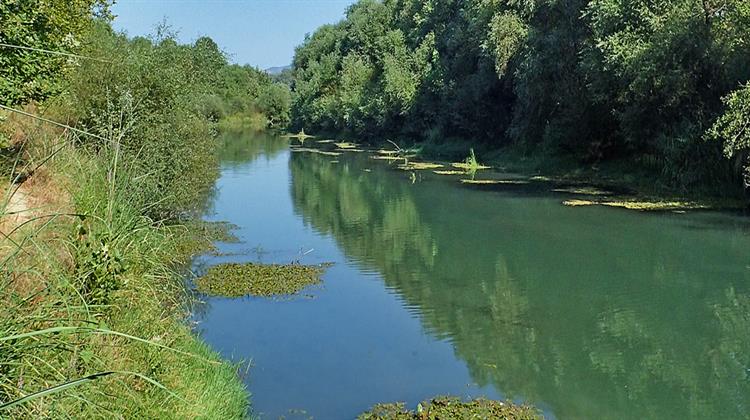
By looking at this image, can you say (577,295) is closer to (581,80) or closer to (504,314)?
(504,314)

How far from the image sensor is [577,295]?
12141mm

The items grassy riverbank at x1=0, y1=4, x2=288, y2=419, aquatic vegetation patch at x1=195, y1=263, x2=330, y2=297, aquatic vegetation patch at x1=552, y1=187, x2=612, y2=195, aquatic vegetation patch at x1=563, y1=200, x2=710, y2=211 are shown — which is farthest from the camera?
aquatic vegetation patch at x1=552, y1=187, x2=612, y2=195

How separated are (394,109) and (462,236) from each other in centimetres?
3425

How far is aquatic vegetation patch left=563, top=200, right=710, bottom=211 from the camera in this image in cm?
1997

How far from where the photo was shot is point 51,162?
7.29 meters

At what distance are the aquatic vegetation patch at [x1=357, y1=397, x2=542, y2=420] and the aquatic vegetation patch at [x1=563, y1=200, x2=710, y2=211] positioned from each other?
45.7ft

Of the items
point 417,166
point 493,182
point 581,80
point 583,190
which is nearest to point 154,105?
point 583,190

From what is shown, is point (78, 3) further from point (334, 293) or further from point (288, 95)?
point (288, 95)

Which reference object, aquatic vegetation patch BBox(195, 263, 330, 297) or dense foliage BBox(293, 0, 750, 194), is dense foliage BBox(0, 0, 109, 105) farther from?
dense foliage BBox(293, 0, 750, 194)

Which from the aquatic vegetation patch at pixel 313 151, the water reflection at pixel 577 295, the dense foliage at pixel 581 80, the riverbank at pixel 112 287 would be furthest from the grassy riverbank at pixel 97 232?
the aquatic vegetation patch at pixel 313 151

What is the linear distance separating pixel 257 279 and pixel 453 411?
6694 millimetres

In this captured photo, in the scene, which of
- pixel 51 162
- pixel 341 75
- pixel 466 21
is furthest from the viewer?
pixel 341 75

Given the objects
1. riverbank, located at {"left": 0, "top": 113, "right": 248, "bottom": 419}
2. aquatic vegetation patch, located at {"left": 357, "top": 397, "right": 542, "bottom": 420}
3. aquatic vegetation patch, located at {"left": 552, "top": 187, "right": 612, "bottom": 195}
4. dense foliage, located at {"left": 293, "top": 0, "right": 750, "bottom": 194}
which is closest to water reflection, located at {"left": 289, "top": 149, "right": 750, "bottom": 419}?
aquatic vegetation patch, located at {"left": 357, "top": 397, "right": 542, "bottom": 420}

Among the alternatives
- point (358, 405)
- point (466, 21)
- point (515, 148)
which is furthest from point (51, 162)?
point (466, 21)
